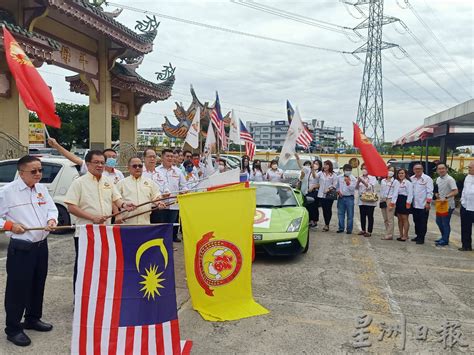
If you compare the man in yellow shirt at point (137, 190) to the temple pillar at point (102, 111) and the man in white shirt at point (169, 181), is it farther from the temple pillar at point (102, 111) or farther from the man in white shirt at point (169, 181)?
the temple pillar at point (102, 111)

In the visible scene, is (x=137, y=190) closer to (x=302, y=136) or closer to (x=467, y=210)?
(x=302, y=136)

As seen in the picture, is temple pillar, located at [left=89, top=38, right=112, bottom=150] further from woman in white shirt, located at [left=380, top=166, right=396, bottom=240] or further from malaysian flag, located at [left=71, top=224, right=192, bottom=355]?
malaysian flag, located at [left=71, top=224, right=192, bottom=355]

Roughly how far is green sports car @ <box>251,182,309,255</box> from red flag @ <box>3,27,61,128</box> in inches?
134

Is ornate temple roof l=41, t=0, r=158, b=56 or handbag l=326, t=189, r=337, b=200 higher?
ornate temple roof l=41, t=0, r=158, b=56

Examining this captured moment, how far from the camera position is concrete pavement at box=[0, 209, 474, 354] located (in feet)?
12.4

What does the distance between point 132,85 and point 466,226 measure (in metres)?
15.7

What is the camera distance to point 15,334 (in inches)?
144

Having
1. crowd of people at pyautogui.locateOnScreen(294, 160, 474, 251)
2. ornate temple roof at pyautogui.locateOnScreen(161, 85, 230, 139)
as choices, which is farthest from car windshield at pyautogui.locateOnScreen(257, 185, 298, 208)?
ornate temple roof at pyautogui.locateOnScreen(161, 85, 230, 139)

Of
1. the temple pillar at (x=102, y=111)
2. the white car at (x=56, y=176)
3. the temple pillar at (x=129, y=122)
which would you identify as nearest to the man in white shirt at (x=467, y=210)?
the white car at (x=56, y=176)

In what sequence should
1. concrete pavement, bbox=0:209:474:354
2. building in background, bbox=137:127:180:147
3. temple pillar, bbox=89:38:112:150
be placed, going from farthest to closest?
building in background, bbox=137:127:180:147, temple pillar, bbox=89:38:112:150, concrete pavement, bbox=0:209:474:354

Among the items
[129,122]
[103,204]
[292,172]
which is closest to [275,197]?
[103,204]

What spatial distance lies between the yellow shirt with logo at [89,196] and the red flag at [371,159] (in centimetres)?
516

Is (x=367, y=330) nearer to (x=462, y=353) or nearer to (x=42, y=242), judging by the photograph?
(x=462, y=353)

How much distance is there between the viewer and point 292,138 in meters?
9.62
